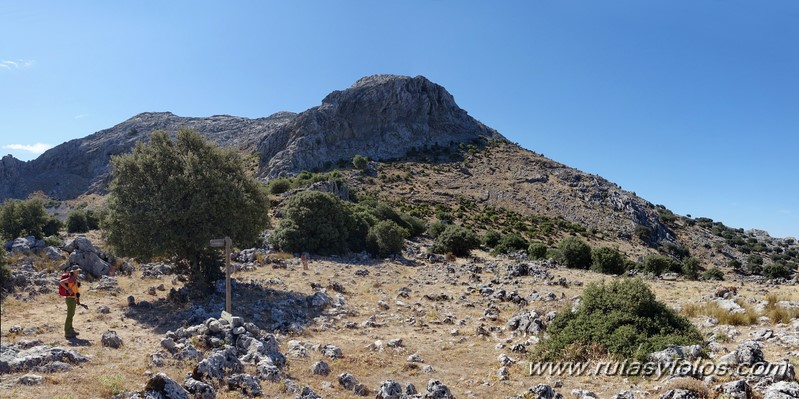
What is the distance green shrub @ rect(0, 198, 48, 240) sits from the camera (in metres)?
29.4

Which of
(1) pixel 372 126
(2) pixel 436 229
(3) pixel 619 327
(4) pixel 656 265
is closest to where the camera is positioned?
(3) pixel 619 327

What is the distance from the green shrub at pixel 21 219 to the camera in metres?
29.4

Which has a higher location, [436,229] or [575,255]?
[436,229]

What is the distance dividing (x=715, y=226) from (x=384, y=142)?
62.0 m

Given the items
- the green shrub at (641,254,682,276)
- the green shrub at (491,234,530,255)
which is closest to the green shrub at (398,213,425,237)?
the green shrub at (491,234,530,255)

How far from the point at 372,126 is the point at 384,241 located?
66.3 m

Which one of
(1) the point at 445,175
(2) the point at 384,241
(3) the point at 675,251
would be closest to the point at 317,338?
(2) the point at 384,241

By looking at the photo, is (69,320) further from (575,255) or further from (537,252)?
(537,252)

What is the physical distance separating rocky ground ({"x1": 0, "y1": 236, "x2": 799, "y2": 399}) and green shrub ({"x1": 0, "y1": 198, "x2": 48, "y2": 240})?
1285 cm

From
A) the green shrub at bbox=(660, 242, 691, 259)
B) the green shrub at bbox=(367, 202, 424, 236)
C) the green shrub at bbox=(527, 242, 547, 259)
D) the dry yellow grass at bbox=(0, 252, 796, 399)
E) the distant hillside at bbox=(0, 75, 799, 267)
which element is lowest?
the dry yellow grass at bbox=(0, 252, 796, 399)

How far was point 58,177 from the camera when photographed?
113m

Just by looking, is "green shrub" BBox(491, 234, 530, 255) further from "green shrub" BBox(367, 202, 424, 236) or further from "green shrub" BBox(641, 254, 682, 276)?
"green shrub" BBox(641, 254, 682, 276)

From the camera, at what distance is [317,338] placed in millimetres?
12156

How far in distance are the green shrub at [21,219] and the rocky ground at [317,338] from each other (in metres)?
12.8
